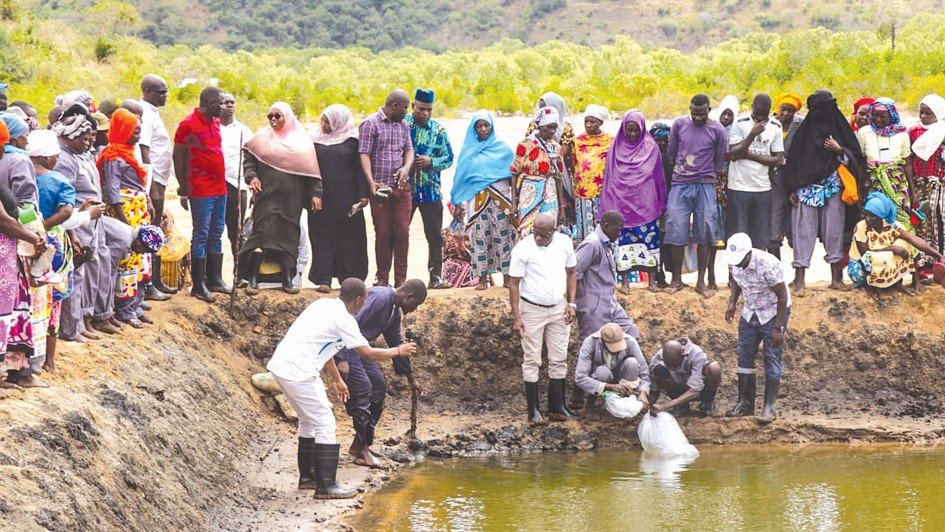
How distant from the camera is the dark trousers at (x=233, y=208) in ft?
41.2

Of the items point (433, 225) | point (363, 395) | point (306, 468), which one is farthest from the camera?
point (433, 225)

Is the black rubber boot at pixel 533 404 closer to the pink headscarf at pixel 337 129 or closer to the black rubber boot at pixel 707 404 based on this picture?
the black rubber boot at pixel 707 404

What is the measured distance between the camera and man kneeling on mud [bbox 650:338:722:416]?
457 inches

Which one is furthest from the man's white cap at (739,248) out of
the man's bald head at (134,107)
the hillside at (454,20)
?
the hillside at (454,20)

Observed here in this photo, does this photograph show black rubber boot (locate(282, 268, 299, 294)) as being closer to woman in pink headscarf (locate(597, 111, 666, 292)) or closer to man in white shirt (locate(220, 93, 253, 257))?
man in white shirt (locate(220, 93, 253, 257))

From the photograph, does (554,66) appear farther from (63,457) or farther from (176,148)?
(63,457)

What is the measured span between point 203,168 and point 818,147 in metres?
5.76

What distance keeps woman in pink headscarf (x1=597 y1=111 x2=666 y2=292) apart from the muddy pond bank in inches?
25.2

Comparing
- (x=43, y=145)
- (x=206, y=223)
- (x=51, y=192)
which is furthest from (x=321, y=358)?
(x=206, y=223)

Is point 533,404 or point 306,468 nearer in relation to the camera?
point 306,468

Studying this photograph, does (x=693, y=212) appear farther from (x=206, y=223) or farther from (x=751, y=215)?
(x=206, y=223)

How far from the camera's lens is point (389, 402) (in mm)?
12602

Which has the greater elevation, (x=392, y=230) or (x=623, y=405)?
(x=392, y=230)

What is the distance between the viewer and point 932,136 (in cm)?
1242
